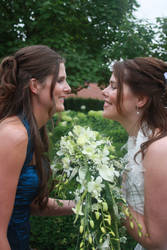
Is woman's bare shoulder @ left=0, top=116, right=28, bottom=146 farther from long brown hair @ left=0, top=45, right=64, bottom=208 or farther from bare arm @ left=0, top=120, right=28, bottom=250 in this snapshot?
long brown hair @ left=0, top=45, right=64, bottom=208

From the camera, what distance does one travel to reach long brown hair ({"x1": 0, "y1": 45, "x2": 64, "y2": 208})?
6.86 feet

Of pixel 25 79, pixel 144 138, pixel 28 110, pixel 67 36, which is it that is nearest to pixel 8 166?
pixel 28 110

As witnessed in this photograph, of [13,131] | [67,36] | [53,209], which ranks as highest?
[67,36]

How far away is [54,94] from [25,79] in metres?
0.27

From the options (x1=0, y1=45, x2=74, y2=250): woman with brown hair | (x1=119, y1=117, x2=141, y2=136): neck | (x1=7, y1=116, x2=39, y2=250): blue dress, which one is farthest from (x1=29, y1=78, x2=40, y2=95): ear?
(x1=119, y1=117, x2=141, y2=136): neck

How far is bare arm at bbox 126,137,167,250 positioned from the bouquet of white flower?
0.19 meters

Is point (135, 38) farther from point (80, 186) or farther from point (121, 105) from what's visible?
point (80, 186)

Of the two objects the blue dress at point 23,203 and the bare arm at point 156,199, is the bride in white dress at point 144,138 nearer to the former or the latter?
the bare arm at point 156,199

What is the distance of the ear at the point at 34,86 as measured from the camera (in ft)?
6.97

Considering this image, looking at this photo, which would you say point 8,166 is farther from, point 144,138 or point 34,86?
point 144,138

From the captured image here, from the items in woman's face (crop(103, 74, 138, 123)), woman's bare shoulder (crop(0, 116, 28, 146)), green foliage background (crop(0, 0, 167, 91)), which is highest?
green foliage background (crop(0, 0, 167, 91))

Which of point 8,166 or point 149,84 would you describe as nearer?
point 8,166

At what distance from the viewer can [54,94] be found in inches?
87.8

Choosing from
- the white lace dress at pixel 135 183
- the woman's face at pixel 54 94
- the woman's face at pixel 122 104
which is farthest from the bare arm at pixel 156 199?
the woman's face at pixel 54 94
